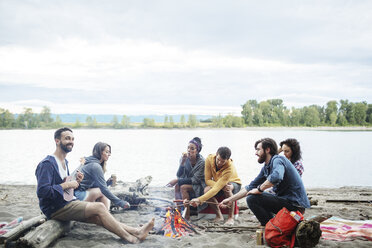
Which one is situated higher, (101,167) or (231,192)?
(101,167)

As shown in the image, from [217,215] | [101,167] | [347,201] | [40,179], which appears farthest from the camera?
[347,201]

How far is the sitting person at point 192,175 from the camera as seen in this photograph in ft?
20.1

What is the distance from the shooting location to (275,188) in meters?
5.02

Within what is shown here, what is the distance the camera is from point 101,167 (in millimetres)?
5434

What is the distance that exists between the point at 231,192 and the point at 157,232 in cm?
164

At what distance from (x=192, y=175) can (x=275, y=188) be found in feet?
5.91

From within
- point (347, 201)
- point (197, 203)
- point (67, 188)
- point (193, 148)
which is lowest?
point (347, 201)

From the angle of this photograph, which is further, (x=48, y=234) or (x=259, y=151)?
(x=259, y=151)

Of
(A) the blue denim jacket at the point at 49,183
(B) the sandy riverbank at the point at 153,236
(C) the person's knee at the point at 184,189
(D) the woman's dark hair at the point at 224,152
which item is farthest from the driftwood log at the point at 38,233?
(D) the woman's dark hair at the point at 224,152

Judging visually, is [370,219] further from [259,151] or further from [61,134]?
[61,134]

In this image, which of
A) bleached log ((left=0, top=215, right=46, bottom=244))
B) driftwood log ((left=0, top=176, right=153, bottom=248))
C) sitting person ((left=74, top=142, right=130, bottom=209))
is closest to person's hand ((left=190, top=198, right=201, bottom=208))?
sitting person ((left=74, top=142, right=130, bottom=209))

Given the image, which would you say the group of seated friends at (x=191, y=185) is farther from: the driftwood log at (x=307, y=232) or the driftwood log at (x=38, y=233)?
the driftwood log at (x=307, y=232)

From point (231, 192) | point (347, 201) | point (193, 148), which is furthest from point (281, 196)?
point (347, 201)

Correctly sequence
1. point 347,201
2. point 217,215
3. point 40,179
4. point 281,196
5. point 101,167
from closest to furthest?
point 40,179 → point 281,196 → point 101,167 → point 217,215 → point 347,201
